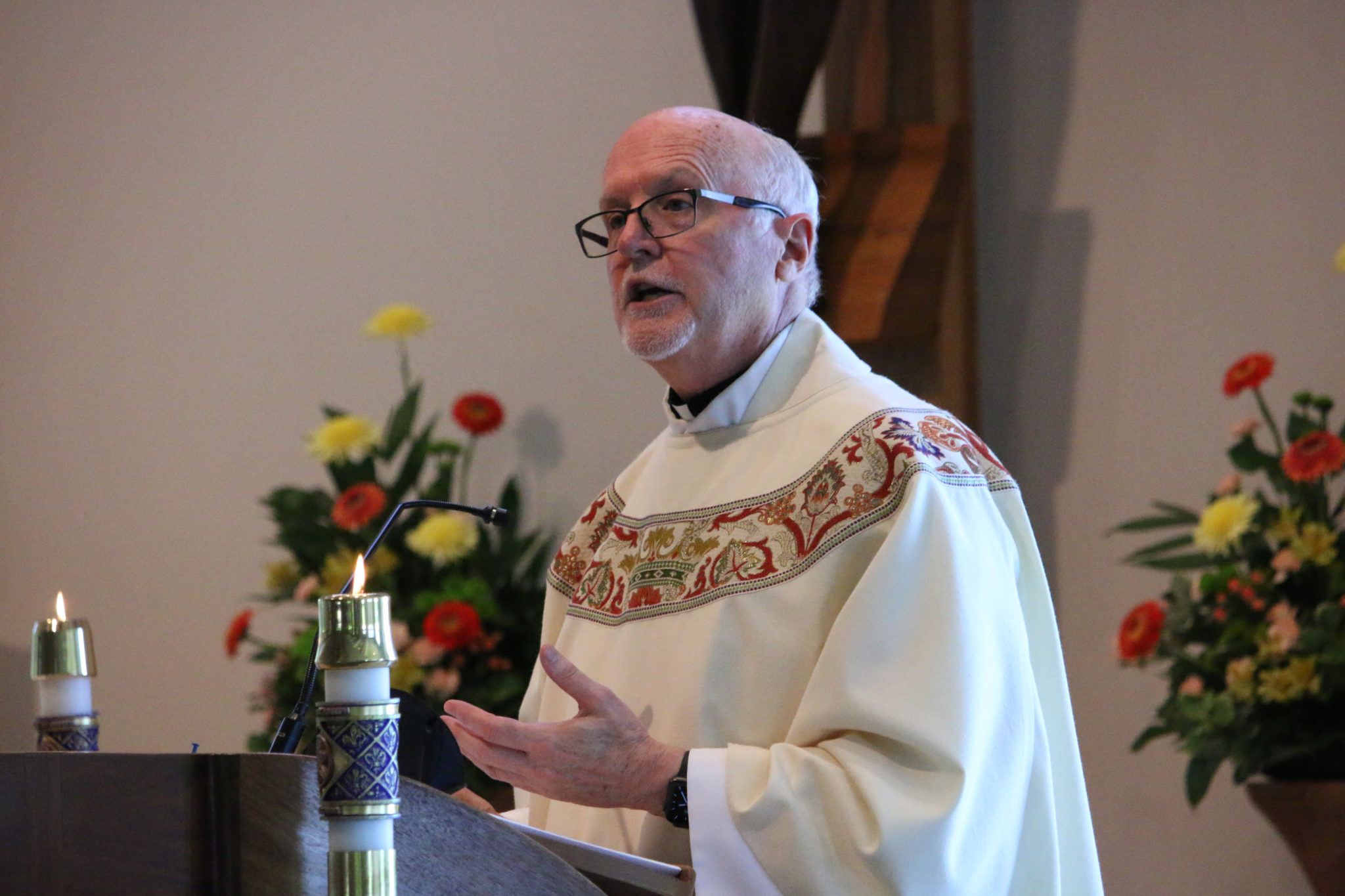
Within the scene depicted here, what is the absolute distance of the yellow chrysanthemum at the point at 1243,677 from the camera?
2.87m

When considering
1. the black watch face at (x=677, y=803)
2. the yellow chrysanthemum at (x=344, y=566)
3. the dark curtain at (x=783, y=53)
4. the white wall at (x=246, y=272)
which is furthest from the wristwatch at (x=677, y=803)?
the white wall at (x=246, y=272)

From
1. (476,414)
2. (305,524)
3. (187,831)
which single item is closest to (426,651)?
(305,524)

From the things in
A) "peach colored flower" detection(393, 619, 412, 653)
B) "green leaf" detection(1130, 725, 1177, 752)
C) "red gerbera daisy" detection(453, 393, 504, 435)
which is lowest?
"green leaf" detection(1130, 725, 1177, 752)

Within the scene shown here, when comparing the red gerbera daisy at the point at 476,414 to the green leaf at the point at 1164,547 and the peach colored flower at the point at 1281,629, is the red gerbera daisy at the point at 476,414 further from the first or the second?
the peach colored flower at the point at 1281,629

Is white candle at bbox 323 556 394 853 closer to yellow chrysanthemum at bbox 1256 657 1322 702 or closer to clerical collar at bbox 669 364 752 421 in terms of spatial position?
clerical collar at bbox 669 364 752 421

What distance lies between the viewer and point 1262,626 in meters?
2.91

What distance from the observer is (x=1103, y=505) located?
377 cm

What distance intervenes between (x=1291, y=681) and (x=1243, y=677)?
9cm

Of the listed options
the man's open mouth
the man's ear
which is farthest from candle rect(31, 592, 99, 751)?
the man's ear

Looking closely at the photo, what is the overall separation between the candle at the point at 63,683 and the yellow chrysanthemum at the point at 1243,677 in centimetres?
215

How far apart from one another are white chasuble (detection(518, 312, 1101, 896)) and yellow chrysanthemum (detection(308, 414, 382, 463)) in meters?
1.70

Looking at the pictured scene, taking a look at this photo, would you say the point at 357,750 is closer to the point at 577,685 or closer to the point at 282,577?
the point at 577,685

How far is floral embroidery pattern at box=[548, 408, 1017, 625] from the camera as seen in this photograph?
78.0 inches

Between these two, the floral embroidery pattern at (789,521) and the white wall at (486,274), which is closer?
the floral embroidery pattern at (789,521)
